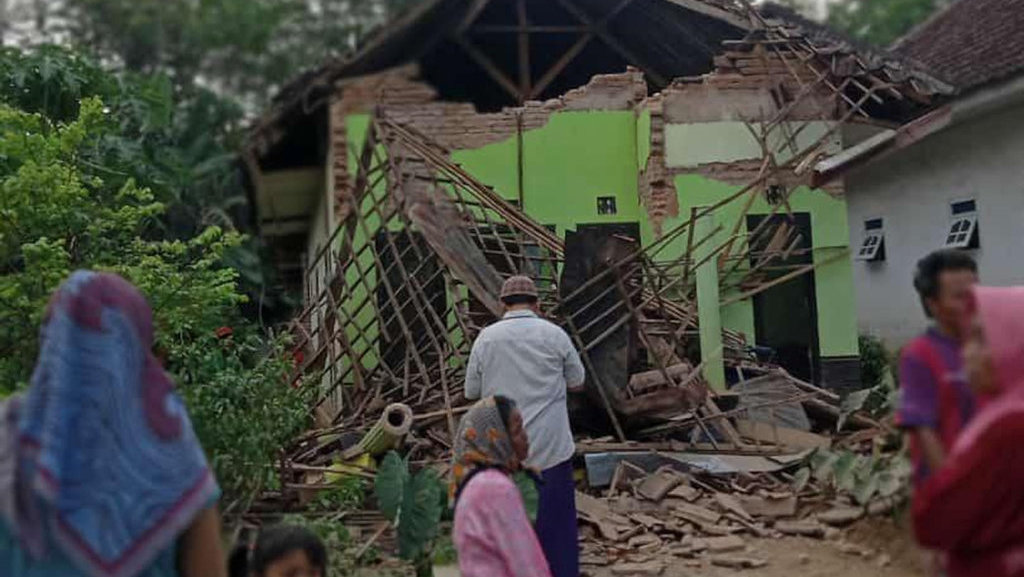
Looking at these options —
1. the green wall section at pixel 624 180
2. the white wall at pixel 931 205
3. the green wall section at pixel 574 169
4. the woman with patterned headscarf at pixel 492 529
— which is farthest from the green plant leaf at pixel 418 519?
the white wall at pixel 931 205

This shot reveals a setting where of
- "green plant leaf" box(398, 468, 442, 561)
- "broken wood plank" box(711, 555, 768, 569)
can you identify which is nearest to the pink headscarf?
"green plant leaf" box(398, 468, 442, 561)

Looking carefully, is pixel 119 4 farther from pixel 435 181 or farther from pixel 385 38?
pixel 435 181

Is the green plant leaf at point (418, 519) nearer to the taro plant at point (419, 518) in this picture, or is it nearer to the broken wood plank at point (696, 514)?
the taro plant at point (419, 518)

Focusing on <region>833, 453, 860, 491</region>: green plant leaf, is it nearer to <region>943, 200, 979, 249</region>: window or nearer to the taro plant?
the taro plant

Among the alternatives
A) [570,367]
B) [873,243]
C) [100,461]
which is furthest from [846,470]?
[873,243]

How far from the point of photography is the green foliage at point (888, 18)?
25.8 m

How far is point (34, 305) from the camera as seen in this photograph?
5.92m

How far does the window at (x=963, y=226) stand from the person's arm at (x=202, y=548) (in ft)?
37.5

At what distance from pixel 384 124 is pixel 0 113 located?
3.82m

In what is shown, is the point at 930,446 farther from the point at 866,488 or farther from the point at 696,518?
the point at 696,518

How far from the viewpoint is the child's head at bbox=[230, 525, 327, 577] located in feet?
10.2

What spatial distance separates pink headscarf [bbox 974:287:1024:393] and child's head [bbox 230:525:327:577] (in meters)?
2.05

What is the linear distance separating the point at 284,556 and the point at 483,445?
0.94 meters

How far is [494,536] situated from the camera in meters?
3.42
